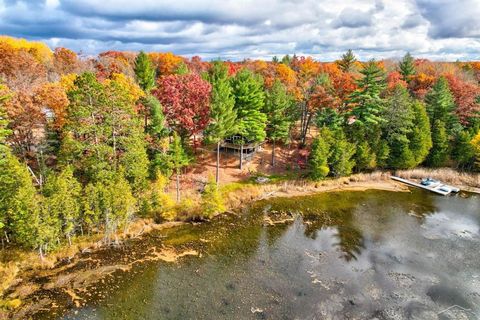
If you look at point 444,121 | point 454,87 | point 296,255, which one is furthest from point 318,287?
point 454,87

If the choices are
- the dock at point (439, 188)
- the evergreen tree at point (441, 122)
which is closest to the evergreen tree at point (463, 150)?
the evergreen tree at point (441, 122)

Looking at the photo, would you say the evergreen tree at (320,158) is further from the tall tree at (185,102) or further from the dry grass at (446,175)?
the tall tree at (185,102)

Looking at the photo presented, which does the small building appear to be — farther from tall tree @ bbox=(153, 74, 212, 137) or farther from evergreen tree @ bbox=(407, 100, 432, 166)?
evergreen tree @ bbox=(407, 100, 432, 166)

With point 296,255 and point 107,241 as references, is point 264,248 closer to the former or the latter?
point 296,255

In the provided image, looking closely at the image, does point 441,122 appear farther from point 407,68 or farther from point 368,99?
point 407,68

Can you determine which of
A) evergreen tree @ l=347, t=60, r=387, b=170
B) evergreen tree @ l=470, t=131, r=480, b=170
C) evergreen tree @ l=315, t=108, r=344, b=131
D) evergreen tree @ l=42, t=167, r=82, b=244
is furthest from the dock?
evergreen tree @ l=42, t=167, r=82, b=244

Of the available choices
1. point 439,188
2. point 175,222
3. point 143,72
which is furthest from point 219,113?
point 143,72
